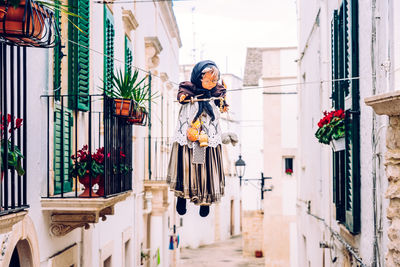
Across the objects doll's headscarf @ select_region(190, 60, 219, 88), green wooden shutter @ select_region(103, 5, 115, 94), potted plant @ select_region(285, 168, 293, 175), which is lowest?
potted plant @ select_region(285, 168, 293, 175)

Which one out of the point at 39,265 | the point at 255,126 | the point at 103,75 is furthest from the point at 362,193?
the point at 255,126

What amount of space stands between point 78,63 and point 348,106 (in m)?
3.51

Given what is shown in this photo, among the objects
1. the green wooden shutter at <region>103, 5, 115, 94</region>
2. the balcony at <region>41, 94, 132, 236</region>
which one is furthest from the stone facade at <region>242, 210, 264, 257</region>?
the balcony at <region>41, 94, 132, 236</region>

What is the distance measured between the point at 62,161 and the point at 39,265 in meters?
1.10

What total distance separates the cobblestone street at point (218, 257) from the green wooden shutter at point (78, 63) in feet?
60.1

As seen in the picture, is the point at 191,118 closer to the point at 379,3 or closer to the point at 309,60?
the point at 379,3

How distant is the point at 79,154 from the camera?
7207mm

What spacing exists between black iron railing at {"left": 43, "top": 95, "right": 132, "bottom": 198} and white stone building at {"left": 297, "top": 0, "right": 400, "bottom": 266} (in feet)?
8.82

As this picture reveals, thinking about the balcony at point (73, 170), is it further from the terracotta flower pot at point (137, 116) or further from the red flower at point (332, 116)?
the red flower at point (332, 116)

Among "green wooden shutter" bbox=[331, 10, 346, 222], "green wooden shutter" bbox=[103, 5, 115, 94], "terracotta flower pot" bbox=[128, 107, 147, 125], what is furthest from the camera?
"green wooden shutter" bbox=[103, 5, 115, 94]

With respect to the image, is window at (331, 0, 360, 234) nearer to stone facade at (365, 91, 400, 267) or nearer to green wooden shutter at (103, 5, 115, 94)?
stone facade at (365, 91, 400, 267)

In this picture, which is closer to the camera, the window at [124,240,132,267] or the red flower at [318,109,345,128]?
the red flower at [318,109,345,128]

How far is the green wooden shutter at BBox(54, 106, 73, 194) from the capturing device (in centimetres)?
705

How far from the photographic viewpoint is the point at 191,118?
6719mm
